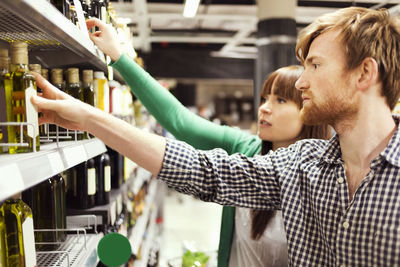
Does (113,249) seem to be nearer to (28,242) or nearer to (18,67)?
(28,242)

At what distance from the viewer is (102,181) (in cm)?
197

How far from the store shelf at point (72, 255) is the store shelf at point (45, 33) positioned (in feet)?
2.34

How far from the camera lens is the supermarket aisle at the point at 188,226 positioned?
17.1 feet

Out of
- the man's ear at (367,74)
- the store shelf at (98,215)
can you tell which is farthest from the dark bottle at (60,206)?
the man's ear at (367,74)

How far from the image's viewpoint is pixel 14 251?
40.9 inches

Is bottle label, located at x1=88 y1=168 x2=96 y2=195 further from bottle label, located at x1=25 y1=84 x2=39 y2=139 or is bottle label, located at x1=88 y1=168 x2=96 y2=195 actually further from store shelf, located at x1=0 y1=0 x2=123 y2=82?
bottle label, located at x1=25 y1=84 x2=39 y2=139

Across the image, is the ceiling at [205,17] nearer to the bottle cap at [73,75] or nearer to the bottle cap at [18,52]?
the bottle cap at [73,75]

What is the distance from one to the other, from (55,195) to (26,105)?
0.60 m

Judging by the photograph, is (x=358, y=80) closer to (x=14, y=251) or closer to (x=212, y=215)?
(x=14, y=251)

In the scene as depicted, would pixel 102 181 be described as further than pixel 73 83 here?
Answer: Yes

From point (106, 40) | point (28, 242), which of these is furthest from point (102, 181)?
point (28, 242)

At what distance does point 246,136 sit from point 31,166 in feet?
4.29

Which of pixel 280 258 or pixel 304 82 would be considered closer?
pixel 304 82

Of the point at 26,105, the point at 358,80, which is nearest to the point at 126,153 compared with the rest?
the point at 26,105
